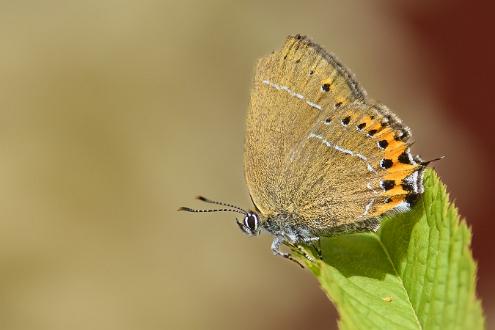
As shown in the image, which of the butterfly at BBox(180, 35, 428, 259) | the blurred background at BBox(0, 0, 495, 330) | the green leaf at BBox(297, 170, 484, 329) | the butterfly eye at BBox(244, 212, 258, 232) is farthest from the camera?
the blurred background at BBox(0, 0, 495, 330)

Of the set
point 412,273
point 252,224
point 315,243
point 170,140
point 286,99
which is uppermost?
point 170,140

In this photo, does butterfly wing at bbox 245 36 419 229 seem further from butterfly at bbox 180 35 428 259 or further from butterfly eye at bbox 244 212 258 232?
butterfly eye at bbox 244 212 258 232

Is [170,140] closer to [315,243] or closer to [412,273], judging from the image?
[315,243]

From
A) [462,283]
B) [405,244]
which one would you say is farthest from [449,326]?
[405,244]

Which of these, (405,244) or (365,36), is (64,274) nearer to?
(365,36)

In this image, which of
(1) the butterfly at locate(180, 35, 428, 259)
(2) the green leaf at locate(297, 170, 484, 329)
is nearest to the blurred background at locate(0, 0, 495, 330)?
(1) the butterfly at locate(180, 35, 428, 259)

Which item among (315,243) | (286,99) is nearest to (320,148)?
(286,99)

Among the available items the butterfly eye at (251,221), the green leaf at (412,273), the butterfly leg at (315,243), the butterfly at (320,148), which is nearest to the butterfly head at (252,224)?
the butterfly eye at (251,221)
